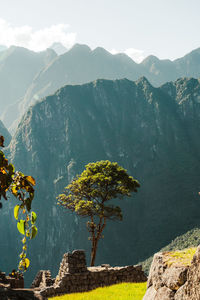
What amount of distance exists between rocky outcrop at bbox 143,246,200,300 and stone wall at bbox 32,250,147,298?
11.7 metres

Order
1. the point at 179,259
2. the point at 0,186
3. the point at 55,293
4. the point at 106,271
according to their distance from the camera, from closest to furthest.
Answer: the point at 0,186
the point at 179,259
the point at 55,293
the point at 106,271

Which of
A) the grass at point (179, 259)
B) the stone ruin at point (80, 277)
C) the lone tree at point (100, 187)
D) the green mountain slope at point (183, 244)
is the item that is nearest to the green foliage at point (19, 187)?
the grass at point (179, 259)

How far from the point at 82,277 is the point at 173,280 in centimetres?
1349

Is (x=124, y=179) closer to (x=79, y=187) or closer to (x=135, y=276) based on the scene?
(x=79, y=187)

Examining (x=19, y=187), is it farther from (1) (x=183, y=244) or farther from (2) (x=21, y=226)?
(1) (x=183, y=244)

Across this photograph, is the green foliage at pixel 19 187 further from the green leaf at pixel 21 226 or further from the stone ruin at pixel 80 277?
the stone ruin at pixel 80 277

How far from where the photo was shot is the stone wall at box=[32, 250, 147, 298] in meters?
18.1

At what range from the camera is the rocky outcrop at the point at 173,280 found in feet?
18.8

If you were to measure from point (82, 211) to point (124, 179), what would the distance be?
5114mm

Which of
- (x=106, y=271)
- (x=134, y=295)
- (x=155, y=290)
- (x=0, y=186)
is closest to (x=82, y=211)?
(x=106, y=271)

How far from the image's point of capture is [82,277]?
60.9ft

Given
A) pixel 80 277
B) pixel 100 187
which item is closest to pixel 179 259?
pixel 80 277

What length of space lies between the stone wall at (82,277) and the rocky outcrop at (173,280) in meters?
11.7

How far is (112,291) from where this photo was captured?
15086 mm
